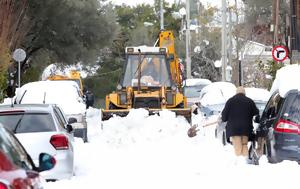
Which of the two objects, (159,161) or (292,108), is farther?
(159,161)

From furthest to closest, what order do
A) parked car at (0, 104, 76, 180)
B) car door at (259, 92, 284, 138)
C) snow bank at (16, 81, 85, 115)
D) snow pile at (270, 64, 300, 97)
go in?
snow bank at (16, 81, 85, 115)
car door at (259, 92, 284, 138)
snow pile at (270, 64, 300, 97)
parked car at (0, 104, 76, 180)

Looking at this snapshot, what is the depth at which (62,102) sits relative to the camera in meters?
21.2

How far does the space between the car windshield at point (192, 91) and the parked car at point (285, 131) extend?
22.0 m

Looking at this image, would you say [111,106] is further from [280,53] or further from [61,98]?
[280,53]

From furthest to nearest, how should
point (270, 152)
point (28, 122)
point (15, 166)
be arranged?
1. point (270, 152)
2. point (28, 122)
3. point (15, 166)

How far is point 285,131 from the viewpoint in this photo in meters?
12.6

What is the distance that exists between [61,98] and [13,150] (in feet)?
48.4

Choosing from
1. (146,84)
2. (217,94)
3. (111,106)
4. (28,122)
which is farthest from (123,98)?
(28,122)

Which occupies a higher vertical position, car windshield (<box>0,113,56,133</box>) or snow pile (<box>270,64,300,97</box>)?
snow pile (<box>270,64,300,97</box>)

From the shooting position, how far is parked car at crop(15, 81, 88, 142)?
20547mm

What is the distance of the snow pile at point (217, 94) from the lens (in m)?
25.2

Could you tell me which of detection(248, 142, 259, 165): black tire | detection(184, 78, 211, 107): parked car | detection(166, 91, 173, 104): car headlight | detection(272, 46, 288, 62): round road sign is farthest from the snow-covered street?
detection(184, 78, 211, 107): parked car

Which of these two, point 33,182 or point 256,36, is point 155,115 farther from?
point 256,36

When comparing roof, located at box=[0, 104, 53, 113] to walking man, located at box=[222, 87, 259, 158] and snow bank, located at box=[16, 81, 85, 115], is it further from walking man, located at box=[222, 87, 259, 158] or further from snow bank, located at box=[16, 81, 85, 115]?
snow bank, located at box=[16, 81, 85, 115]
